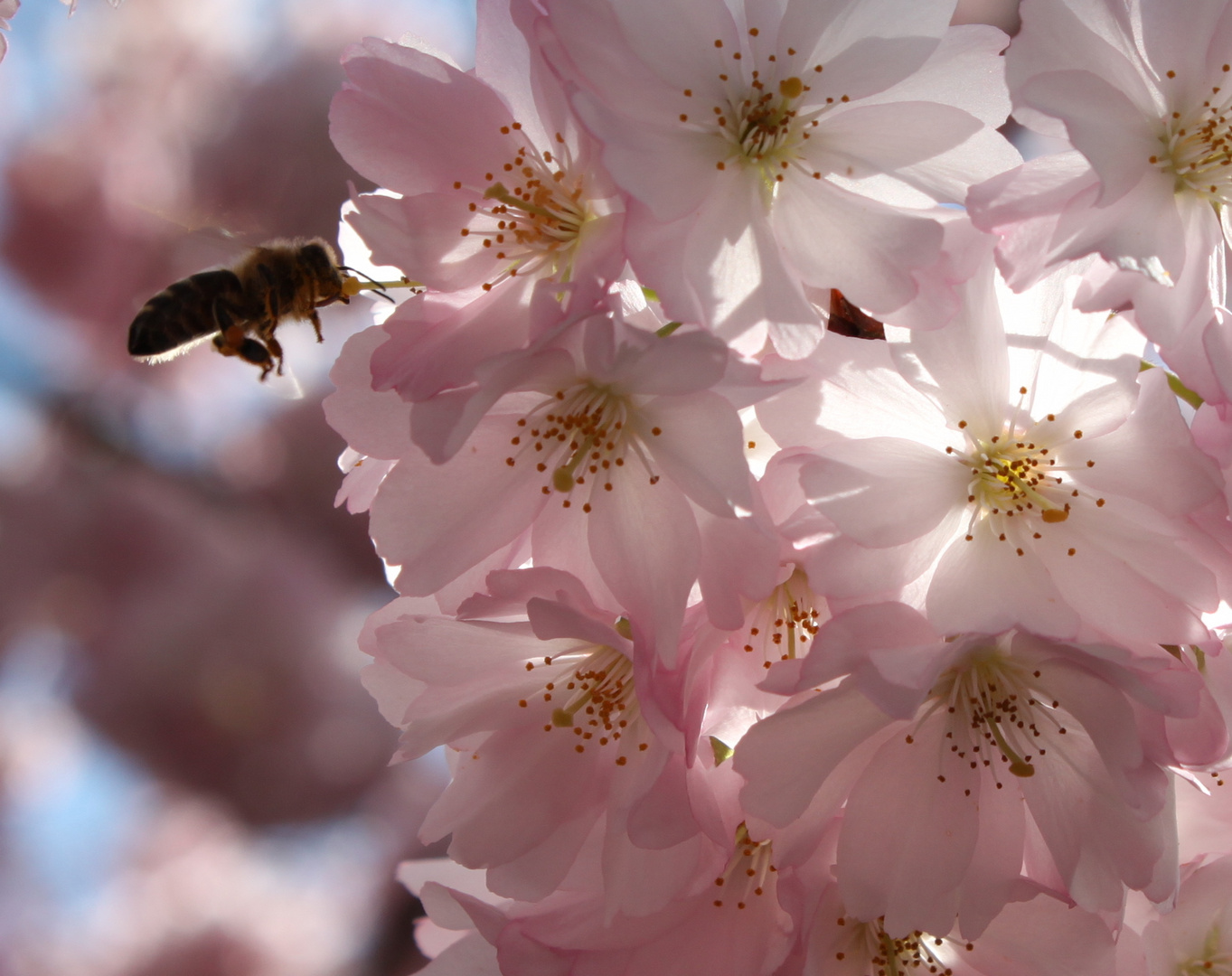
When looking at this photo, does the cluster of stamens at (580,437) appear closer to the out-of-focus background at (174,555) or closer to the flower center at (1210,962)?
the flower center at (1210,962)

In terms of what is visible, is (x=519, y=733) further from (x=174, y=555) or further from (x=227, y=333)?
(x=174, y=555)

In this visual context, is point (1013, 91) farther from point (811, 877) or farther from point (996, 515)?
point (811, 877)

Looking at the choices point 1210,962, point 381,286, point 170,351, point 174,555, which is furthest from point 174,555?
point 1210,962

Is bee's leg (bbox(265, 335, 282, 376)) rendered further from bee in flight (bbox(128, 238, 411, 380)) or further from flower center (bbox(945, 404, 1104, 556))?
flower center (bbox(945, 404, 1104, 556))

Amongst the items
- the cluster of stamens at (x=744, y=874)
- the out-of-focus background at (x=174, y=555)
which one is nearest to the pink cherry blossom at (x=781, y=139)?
the cluster of stamens at (x=744, y=874)

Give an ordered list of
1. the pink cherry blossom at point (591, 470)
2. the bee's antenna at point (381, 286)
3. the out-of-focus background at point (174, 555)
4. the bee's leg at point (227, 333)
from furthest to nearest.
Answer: the out-of-focus background at point (174, 555) → the bee's leg at point (227, 333) → the bee's antenna at point (381, 286) → the pink cherry blossom at point (591, 470)
